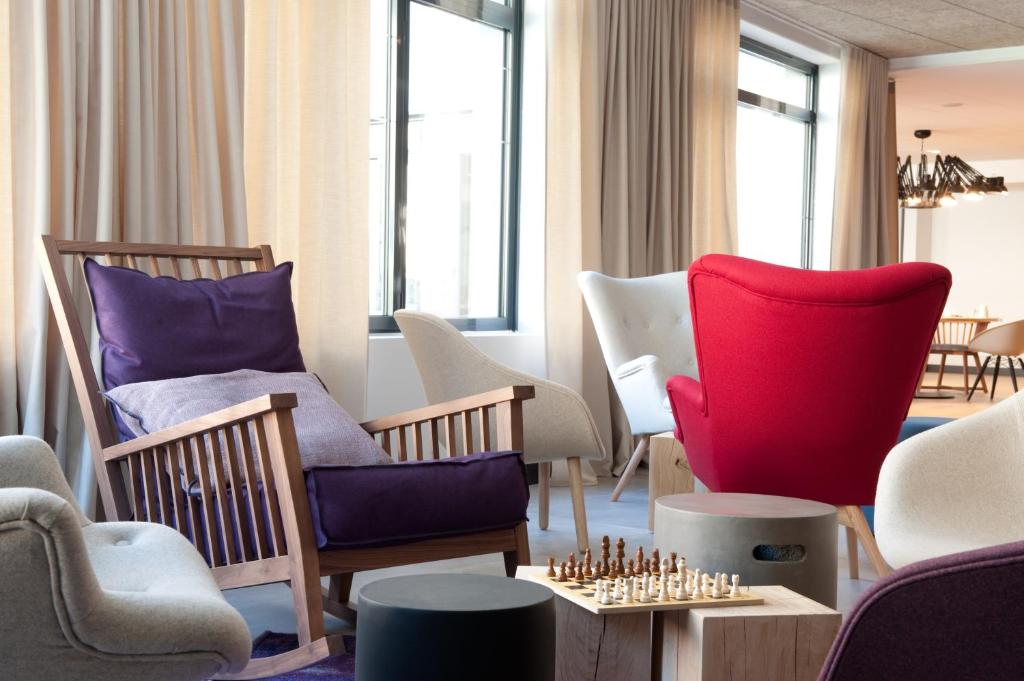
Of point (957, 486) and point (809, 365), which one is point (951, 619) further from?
point (809, 365)

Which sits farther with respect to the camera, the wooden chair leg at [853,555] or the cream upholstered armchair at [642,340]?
the cream upholstered armchair at [642,340]

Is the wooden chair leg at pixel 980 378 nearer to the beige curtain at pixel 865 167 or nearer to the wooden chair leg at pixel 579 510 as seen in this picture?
the beige curtain at pixel 865 167

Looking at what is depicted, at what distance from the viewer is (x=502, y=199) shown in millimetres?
5391

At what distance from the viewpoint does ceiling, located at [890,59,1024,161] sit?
8.45m

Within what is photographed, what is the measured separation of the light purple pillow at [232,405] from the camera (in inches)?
97.2

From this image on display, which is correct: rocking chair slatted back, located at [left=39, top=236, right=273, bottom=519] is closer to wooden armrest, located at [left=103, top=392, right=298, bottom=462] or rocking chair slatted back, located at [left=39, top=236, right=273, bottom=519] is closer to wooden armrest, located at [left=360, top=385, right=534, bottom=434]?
wooden armrest, located at [left=103, top=392, right=298, bottom=462]

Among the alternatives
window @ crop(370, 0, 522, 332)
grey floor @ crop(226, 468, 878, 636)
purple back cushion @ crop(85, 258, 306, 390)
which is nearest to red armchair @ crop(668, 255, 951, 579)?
grey floor @ crop(226, 468, 878, 636)

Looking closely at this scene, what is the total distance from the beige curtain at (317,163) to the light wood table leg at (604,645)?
7.77 feet

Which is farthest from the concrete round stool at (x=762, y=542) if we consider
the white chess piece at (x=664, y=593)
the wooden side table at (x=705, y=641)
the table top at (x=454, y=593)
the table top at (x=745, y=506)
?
the table top at (x=454, y=593)

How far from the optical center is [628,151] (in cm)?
567

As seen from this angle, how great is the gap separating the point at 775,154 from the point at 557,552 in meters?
4.93

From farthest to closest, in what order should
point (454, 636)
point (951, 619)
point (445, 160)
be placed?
point (445, 160)
point (454, 636)
point (951, 619)

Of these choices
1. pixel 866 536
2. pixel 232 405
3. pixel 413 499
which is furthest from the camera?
pixel 866 536

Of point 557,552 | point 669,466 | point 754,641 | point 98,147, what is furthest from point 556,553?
point 754,641
